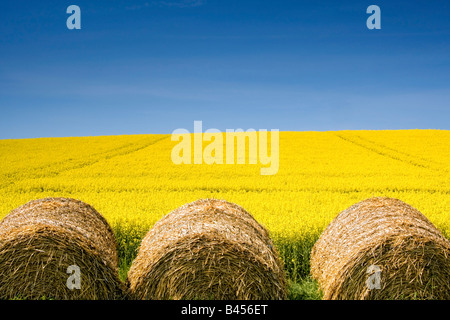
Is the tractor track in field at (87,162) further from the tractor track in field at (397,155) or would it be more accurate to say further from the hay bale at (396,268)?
the tractor track in field at (397,155)

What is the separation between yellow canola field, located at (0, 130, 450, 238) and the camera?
8.77 meters

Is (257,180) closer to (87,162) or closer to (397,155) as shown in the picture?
(87,162)

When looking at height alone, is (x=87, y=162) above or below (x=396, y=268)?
above

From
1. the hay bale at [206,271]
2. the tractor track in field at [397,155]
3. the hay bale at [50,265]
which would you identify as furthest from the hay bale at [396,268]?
the tractor track in field at [397,155]

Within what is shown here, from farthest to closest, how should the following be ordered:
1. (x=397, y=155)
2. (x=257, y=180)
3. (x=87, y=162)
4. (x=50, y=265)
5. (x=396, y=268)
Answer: (x=397, y=155)
(x=87, y=162)
(x=257, y=180)
(x=396, y=268)
(x=50, y=265)

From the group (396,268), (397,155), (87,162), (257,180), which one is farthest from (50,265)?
(397,155)

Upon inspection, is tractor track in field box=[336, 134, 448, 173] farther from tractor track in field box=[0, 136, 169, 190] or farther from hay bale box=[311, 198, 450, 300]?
tractor track in field box=[0, 136, 169, 190]

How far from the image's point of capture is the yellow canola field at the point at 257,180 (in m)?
8.77

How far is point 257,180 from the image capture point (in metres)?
14.1

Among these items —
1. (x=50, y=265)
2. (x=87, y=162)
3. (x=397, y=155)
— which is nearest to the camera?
(x=50, y=265)

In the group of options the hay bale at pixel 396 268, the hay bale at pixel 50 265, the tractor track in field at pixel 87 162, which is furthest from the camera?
the tractor track in field at pixel 87 162

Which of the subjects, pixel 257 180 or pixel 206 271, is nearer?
pixel 206 271

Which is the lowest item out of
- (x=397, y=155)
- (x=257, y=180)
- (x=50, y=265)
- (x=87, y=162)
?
(x=50, y=265)
